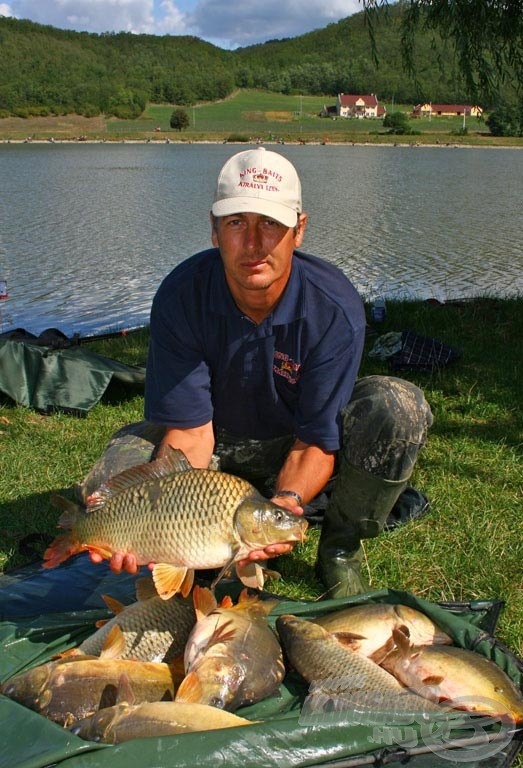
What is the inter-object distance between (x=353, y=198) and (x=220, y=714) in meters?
17.2

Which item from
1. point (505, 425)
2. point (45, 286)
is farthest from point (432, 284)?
point (505, 425)

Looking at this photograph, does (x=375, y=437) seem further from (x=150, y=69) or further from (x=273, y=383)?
(x=150, y=69)

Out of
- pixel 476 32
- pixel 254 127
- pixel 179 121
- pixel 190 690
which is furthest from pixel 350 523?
pixel 179 121

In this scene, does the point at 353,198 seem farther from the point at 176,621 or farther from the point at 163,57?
the point at 163,57

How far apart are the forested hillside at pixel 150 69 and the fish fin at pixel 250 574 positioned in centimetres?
5517

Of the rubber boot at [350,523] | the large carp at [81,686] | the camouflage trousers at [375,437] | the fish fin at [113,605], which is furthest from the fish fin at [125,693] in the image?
the rubber boot at [350,523]

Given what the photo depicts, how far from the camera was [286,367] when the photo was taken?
245cm

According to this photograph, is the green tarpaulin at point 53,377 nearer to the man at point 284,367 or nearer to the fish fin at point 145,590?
the man at point 284,367

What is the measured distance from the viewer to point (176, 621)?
205 cm

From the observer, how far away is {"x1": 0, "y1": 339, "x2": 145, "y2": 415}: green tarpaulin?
4.30 metres

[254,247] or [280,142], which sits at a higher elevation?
[280,142]

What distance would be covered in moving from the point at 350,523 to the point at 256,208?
103cm

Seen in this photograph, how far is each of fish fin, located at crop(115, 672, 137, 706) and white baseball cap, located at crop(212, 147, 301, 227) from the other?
1.27 m

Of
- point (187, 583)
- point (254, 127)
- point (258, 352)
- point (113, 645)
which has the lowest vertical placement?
point (113, 645)
